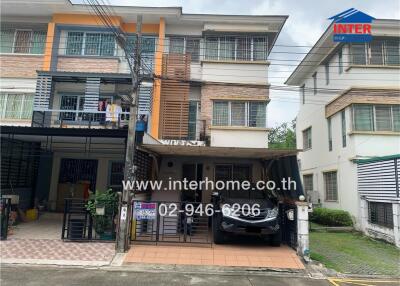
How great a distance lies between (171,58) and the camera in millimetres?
13930

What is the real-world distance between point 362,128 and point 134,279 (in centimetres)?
1126

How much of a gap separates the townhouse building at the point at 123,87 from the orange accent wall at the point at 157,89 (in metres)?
0.04

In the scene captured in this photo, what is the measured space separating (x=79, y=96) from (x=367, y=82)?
12321 mm

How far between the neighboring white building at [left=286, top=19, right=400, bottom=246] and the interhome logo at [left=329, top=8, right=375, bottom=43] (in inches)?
12.2

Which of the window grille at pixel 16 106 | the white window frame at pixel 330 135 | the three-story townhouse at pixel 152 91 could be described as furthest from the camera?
the white window frame at pixel 330 135

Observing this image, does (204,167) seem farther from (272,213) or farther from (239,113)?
(272,213)

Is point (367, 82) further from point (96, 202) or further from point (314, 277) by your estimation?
point (96, 202)

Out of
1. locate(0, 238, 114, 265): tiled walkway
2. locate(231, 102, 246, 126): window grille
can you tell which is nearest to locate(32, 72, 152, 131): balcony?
locate(231, 102, 246, 126): window grille

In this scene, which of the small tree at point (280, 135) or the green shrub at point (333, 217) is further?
the small tree at point (280, 135)

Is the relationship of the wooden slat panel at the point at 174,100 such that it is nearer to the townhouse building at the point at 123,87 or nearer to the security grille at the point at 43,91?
the townhouse building at the point at 123,87

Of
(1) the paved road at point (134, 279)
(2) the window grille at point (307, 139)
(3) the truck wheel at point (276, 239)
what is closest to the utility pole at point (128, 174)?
(1) the paved road at point (134, 279)

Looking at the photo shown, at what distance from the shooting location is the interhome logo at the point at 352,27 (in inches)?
507

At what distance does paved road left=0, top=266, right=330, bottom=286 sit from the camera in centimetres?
571

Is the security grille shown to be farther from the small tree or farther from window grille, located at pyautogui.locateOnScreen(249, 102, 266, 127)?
the small tree
